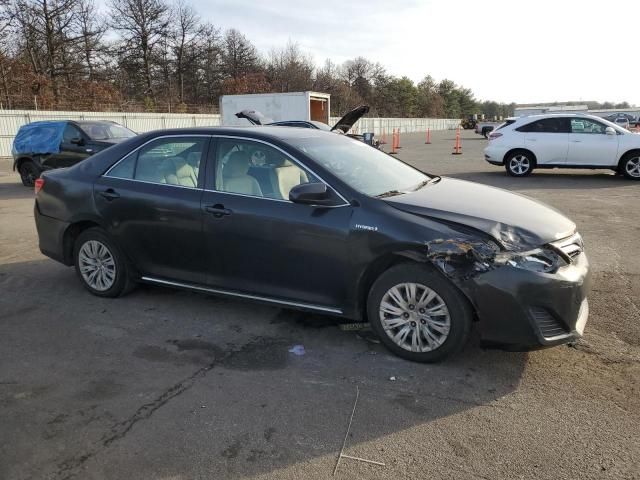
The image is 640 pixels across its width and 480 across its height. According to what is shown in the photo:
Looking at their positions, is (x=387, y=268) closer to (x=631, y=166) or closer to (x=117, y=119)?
(x=631, y=166)

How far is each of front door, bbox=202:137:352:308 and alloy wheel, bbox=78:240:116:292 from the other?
1.23 metres

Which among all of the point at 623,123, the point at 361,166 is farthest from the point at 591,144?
the point at 623,123

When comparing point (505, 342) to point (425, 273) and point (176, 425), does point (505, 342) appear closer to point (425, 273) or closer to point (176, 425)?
point (425, 273)

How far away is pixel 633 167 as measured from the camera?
12820 millimetres

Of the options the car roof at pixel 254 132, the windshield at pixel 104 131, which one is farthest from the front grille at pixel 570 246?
the windshield at pixel 104 131

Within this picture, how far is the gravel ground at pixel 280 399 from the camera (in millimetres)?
2674

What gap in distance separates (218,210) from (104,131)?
9.88 meters

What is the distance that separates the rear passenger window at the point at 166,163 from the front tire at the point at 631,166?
11.9 metres

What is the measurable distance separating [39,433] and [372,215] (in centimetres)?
245

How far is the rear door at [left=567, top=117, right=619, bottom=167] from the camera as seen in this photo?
12.8 metres

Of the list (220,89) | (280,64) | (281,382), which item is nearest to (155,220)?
(281,382)

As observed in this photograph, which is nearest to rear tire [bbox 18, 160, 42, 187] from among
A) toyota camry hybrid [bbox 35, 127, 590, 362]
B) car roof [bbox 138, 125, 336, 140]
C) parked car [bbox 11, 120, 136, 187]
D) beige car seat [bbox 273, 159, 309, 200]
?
parked car [bbox 11, 120, 136, 187]

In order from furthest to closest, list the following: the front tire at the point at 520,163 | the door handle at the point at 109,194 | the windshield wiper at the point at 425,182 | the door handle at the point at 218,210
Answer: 1. the front tire at the point at 520,163
2. the door handle at the point at 109,194
3. the windshield wiper at the point at 425,182
4. the door handle at the point at 218,210

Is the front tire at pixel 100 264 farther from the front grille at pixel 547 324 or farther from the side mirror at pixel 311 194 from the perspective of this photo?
the front grille at pixel 547 324
